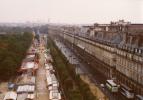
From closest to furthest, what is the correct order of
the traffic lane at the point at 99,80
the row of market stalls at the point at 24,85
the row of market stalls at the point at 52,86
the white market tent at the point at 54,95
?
the white market tent at the point at 54,95 < the row of market stalls at the point at 52,86 < the row of market stalls at the point at 24,85 < the traffic lane at the point at 99,80

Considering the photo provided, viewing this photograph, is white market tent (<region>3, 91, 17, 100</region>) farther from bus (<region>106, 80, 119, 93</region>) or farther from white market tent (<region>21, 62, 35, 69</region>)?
white market tent (<region>21, 62, 35, 69</region>)

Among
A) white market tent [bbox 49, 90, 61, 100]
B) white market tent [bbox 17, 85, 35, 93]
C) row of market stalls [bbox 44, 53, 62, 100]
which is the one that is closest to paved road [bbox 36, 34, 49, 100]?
row of market stalls [bbox 44, 53, 62, 100]

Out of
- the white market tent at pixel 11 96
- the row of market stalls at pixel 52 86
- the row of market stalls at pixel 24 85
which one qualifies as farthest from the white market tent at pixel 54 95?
the white market tent at pixel 11 96

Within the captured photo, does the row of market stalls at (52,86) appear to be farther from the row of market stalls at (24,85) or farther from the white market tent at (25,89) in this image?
the white market tent at (25,89)

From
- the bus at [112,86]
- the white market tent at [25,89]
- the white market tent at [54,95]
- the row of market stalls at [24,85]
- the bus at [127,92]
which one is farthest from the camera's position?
the white market tent at [25,89]

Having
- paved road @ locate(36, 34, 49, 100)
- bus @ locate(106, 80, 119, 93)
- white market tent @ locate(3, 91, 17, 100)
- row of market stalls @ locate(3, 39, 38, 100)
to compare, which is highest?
bus @ locate(106, 80, 119, 93)

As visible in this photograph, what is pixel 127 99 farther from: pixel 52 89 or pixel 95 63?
pixel 95 63

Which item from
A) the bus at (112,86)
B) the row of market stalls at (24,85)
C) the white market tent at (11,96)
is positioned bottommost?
the row of market stalls at (24,85)

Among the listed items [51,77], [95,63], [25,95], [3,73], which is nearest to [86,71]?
[95,63]
